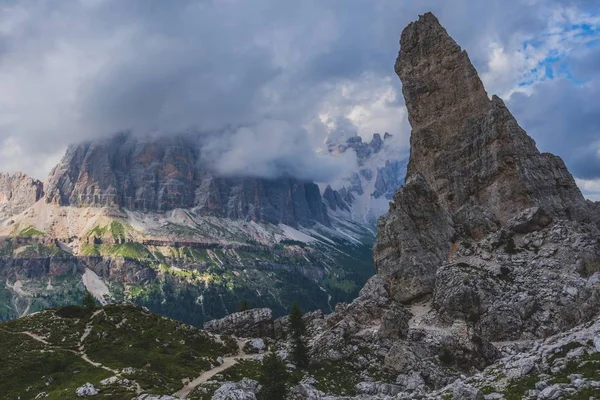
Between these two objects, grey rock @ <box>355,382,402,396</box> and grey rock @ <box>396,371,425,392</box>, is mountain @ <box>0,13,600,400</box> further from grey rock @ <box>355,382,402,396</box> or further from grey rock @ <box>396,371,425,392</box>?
grey rock @ <box>396,371,425,392</box>

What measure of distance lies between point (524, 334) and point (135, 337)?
3100 inches

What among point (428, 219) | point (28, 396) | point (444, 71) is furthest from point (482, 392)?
point (444, 71)

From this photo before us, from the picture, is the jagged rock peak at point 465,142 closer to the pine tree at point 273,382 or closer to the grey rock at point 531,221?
the grey rock at point 531,221

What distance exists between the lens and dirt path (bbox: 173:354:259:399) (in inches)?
2575

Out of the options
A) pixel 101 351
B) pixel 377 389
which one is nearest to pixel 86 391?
pixel 101 351

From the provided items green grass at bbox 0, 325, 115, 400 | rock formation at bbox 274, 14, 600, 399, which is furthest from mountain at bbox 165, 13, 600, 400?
green grass at bbox 0, 325, 115, 400

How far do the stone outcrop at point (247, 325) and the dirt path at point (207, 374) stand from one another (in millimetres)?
21004

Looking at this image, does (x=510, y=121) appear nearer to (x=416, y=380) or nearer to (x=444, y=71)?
(x=444, y=71)

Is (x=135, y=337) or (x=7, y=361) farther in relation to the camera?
(x=135, y=337)

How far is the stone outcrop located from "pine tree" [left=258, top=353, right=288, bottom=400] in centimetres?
5495

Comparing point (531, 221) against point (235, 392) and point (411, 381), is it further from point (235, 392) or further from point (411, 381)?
point (235, 392)

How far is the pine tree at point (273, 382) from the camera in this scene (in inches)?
2259

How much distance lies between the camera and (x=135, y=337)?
305ft

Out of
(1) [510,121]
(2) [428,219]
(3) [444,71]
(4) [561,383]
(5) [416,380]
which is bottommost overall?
(5) [416,380]
